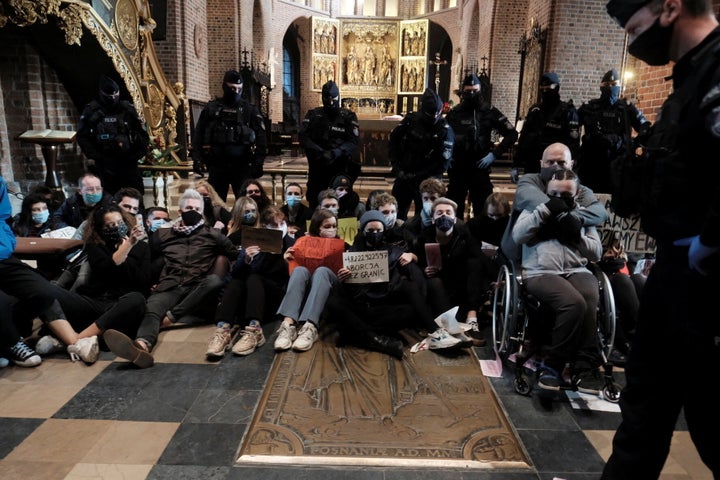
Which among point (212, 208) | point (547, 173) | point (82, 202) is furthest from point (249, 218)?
point (547, 173)

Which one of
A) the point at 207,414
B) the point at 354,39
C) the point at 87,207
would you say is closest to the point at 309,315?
the point at 207,414

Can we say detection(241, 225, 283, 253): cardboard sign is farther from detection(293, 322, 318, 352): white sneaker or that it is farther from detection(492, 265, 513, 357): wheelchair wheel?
detection(492, 265, 513, 357): wheelchair wheel

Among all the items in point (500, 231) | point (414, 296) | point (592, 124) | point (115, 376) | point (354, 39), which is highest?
point (354, 39)

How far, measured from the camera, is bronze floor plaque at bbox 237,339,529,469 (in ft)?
8.33

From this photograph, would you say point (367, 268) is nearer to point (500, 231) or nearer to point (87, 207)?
point (500, 231)

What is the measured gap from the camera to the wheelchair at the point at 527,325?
3143 mm

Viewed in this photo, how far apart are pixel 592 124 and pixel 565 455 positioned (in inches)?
162

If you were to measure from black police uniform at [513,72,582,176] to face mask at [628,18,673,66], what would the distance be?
4.01 metres

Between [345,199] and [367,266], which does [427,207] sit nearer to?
[367,266]

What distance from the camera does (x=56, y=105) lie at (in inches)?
339

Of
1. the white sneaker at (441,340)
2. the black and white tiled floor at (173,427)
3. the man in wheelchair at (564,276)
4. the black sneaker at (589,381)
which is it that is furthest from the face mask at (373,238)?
the black sneaker at (589,381)

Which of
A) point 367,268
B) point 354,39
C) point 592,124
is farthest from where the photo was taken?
point 354,39

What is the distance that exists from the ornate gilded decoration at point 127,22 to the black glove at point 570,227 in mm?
7777

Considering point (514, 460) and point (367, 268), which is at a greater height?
point (367, 268)
